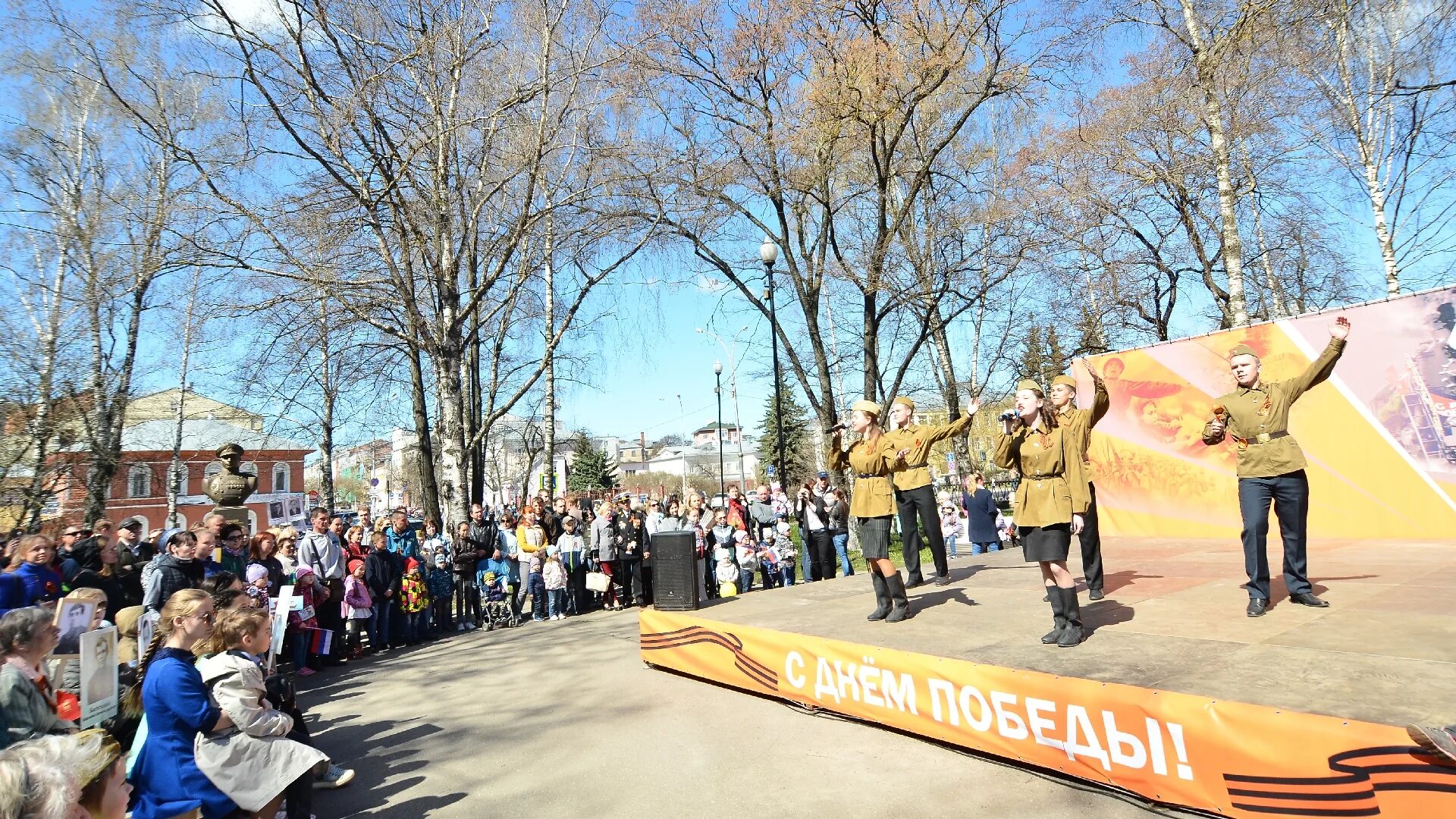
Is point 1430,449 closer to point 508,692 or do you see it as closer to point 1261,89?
point 1261,89

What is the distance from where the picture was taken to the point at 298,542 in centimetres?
985

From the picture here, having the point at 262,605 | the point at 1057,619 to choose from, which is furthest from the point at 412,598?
the point at 1057,619

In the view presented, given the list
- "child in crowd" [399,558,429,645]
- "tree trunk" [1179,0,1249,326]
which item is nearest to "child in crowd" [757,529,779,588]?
"child in crowd" [399,558,429,645]

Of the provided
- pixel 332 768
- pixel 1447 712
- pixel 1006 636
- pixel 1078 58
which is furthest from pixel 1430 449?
pixel 332 768

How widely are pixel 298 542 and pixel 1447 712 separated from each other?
34.8ft

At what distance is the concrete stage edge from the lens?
3254 millimetres

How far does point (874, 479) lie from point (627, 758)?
291cm

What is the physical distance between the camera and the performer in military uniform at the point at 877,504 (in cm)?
644

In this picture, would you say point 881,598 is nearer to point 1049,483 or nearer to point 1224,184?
point 1049,483

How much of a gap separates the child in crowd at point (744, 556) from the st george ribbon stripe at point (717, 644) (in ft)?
17.7

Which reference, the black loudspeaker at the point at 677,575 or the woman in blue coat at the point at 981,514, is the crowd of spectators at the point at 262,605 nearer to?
the woman in blue coat at the point at 981,514

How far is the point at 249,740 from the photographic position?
393 cm

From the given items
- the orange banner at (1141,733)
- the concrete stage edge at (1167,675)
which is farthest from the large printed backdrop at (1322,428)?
the orange banner at (1141,733)

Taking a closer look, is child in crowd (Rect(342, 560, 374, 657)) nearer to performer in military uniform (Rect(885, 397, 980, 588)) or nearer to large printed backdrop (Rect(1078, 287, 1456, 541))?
performer in military uniform (Rect(885, 397, 980, 588))
